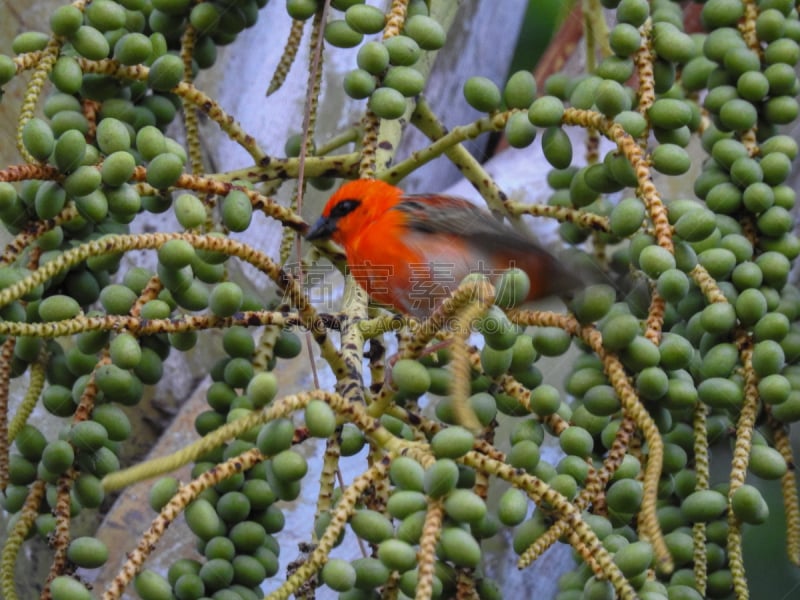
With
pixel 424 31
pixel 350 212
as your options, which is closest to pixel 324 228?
pixel 350 212

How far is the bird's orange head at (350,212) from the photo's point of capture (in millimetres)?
1371

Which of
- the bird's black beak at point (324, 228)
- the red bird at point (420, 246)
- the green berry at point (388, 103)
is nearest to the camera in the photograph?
the green berry at point (388, 103)

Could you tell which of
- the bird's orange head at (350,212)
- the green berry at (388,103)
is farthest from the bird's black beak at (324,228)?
the green berry at (388,103)

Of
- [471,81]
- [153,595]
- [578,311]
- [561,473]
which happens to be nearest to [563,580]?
[561,473]

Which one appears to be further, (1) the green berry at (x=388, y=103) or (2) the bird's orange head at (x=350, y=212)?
(2) the bird's orange head at (x=350, y=212)

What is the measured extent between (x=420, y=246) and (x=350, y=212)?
0.33 ft

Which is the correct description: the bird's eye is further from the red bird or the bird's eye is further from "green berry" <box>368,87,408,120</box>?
"green berry" <box>368,87,408,120</box>

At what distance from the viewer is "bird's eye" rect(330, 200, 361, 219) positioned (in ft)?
4.57

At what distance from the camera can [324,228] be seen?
4.56 ft

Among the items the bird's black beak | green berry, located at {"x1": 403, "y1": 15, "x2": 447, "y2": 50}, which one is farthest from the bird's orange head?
green berry, located at {"x1": 403, "y1": 15, "x2": 447, "y2": 50}

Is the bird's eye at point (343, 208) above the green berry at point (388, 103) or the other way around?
the other way around

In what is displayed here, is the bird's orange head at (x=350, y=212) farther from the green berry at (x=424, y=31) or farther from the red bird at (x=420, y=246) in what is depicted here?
the green berry at (x=424, y=31)

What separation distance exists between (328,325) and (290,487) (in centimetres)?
19

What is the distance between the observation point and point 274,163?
1.17m
